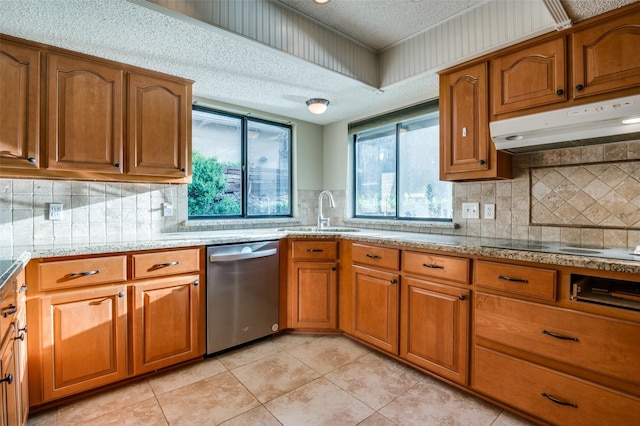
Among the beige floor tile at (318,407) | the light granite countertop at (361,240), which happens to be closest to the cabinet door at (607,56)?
the light granite countertop at (361,240)

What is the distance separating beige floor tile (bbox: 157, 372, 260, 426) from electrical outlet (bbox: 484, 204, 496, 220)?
2055 mm

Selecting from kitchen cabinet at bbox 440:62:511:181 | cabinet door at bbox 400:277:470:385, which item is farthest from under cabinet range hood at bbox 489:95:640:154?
cabinet door at bbox 400:277:470:385

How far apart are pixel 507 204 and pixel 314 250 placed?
1.53 m

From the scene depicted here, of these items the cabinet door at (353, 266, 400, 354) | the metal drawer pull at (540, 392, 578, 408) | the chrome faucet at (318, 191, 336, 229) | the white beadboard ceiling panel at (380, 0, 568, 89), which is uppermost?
the white beadboard ceiling panel at (380, 0, 568, 89)

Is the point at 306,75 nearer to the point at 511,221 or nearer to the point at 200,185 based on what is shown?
the point at 200,185

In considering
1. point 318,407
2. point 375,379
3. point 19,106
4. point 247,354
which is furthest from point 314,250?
point 19,106

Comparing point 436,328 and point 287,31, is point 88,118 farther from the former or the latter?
point 436,328

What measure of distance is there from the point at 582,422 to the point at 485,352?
0.47 m

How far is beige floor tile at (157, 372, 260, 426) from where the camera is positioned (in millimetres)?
1699

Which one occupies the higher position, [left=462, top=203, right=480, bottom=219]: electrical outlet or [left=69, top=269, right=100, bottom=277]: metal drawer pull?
[left=462, top=203, right=480, bottom=219]: electrical outlet

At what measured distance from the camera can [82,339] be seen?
181 centimetres

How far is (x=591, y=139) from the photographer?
1.77 m

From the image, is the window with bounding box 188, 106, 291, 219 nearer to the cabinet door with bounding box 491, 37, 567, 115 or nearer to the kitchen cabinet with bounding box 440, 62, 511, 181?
the kitchen cabinet with bounding box 440, 62, 511, 181

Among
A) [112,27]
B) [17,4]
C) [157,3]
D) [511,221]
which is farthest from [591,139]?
[17,4]
